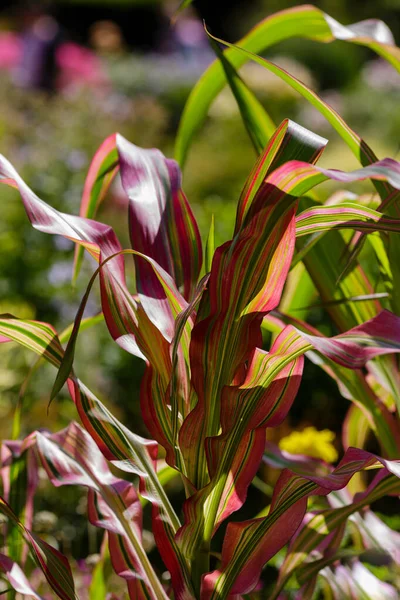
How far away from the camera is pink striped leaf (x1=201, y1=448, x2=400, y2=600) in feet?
2.56

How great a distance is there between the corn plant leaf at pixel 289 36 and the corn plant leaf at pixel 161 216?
19cm

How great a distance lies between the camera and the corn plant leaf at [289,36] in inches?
37.7

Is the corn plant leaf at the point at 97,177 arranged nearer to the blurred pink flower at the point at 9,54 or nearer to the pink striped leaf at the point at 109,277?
the pink striped leaf at the point at 109,277

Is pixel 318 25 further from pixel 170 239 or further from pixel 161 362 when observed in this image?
pixel 161 362

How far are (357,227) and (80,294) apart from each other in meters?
2.02

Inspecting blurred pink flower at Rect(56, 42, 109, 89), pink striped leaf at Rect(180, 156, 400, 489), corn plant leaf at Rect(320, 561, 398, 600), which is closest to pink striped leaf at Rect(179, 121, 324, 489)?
pink striped leaf at Rect(180, 156, 400, 489)

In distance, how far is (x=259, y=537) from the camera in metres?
0.80

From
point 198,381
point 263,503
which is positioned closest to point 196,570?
point 198,381

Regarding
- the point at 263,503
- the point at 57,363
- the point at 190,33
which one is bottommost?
the point at 263,503

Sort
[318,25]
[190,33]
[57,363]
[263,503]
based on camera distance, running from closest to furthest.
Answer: [57,363], [318,25], [263,503], [190,33]

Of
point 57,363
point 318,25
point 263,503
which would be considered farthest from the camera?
point 263,503

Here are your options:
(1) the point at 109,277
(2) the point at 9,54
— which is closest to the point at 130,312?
(1) the point at 109,277

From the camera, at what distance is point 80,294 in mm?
2676

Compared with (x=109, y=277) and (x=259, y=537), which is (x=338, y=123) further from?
(x=259, y=537)
